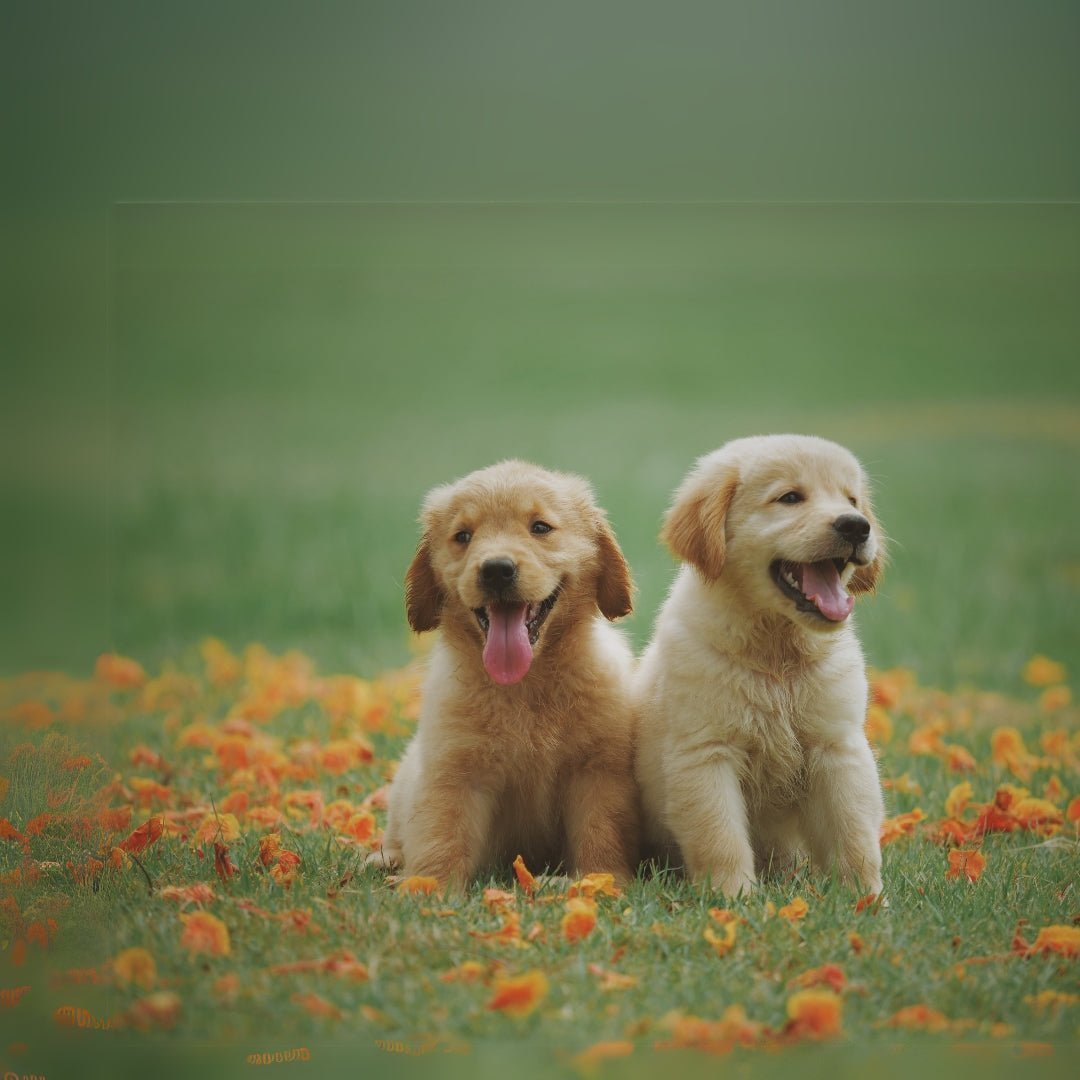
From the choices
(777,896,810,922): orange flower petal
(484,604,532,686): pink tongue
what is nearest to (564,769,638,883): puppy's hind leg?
(484,604,532,686): pink tongue

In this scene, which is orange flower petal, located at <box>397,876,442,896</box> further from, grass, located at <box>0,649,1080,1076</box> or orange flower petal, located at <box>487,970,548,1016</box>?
orange flower petal, located at <box>487,970,548,1016</box>

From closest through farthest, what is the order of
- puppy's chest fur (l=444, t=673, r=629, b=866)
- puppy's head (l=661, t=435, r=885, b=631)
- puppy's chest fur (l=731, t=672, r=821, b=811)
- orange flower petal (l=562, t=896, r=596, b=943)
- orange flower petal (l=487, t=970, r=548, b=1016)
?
orange flower petal (l=487, t=970, r=548, b=1016) < orange flower petal (l=562, t=896, r=596, b=943) < puppy's head (l=661, t=435, r=885, b=631) < puppy's chest fur (l=731, t=672, r=821, b=811) < puppy's chest fur (l=444, t=673, r=629, b=866)

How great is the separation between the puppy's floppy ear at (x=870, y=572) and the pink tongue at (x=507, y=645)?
0.90 metres

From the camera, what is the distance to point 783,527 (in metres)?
3.53

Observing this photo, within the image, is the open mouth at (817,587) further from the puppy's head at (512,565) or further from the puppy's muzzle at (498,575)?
the puppy's muzzle at (498,575)

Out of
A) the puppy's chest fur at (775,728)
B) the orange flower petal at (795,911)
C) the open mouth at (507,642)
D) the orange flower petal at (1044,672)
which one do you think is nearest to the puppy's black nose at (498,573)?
the open mouth at (507,642)

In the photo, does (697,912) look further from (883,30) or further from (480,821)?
(883,30)

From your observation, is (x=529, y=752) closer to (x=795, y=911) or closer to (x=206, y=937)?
(x=795, y=911)

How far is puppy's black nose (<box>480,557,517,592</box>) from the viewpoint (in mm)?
3545

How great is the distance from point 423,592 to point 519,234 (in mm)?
1031

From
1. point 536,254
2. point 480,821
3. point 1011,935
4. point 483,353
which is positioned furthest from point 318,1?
point 1011,935

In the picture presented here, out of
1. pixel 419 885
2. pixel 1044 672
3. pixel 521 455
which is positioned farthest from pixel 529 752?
pixel 1044 672

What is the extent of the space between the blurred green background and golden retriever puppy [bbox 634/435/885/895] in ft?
1.70

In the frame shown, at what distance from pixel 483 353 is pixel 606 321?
1.26 feet
